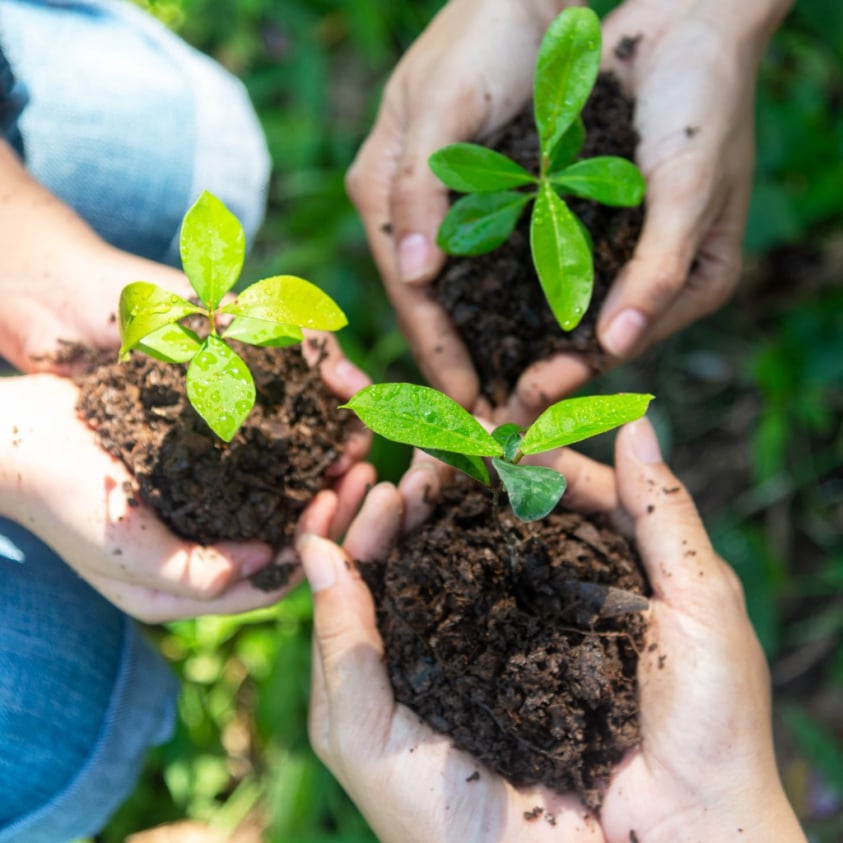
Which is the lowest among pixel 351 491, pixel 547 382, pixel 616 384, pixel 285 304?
pixel 616 384

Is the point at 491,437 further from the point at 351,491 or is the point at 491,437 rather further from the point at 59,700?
the point at 59,700

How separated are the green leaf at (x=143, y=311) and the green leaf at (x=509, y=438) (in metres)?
0.42

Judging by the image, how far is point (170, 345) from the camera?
3.67ft

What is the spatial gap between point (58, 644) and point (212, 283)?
0.75 m

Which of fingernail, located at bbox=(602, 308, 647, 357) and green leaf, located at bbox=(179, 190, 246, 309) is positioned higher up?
green leaf, located at bbox=(179, 190, 246, 309)

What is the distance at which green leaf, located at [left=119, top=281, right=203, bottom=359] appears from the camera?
3.39 feet

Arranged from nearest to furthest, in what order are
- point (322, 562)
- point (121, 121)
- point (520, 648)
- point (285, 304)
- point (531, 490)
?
1. point (531, 490)
2. point (285, 304)
3. point (520, 648)
4. point (322, 562)
5. point (121, 121)

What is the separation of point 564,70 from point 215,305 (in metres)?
0.60

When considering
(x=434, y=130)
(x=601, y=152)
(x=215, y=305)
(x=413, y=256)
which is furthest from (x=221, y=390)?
(x=601, y=152)

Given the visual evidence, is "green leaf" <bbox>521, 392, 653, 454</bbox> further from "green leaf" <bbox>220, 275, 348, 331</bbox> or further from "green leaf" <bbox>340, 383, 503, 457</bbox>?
"green leaf" <bbox>220, 275, 348, 331</bbox>

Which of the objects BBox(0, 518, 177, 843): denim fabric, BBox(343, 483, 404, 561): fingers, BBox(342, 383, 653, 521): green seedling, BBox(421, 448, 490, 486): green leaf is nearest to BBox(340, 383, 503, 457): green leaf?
BBox(342, 383, 653, 521): green seedling

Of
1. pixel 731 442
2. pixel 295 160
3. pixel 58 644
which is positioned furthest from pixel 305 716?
pixel 295 160

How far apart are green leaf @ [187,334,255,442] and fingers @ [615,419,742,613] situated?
652 millimetres

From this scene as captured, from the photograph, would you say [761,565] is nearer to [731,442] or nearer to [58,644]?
[731,442]
